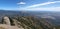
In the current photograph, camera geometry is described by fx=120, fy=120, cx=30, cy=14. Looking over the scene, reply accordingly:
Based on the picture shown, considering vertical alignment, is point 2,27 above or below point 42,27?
above

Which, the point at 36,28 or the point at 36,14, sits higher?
the point at 36,14

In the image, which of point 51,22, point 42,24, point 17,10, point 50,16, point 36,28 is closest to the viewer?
point 36,28

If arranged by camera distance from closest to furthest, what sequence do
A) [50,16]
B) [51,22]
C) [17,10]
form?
[17,10], [51,22], [50,16]

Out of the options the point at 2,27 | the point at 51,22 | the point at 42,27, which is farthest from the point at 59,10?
the point at 2,27

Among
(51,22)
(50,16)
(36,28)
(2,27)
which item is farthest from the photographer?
(50,16)

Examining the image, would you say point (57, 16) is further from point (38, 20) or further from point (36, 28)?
point (36, 28)

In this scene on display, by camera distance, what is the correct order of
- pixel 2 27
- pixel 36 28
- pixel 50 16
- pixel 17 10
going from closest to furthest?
pixel 2 27, pixel 36 28, pixel 17 10, pixel 50 16

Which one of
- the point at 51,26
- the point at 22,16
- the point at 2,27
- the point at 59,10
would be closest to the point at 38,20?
the point at 51,26

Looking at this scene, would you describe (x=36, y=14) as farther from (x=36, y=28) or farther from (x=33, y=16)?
(x=36, y=28)

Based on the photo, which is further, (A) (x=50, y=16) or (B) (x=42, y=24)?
(A) (x=50, y=16)
